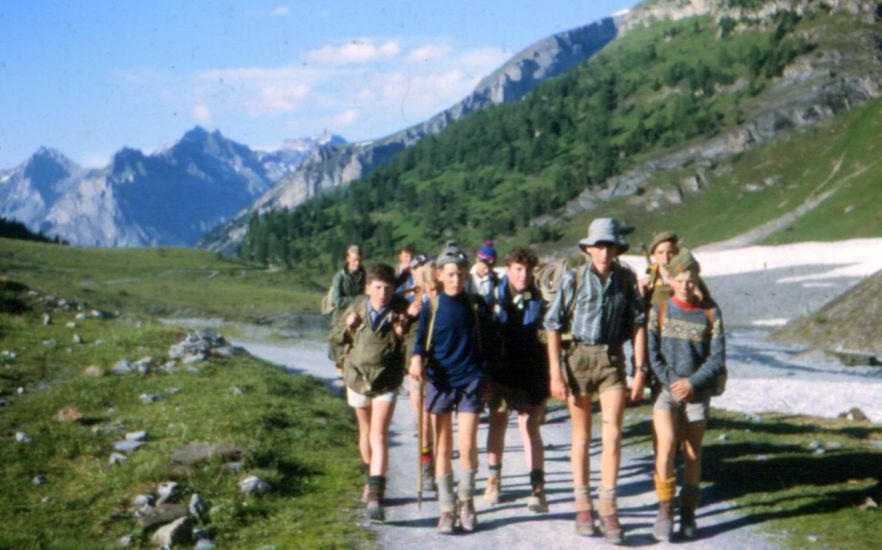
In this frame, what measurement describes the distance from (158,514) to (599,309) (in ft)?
17.7

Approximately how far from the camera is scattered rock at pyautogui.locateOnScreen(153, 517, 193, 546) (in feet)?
29.8

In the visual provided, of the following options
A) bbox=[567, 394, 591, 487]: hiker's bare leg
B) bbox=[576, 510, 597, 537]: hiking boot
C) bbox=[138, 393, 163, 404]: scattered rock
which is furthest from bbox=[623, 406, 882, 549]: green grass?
bbox=[138, 393, 163, 404]: scattered rock

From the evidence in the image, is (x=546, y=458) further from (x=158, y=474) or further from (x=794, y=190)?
(x=794, y=190)

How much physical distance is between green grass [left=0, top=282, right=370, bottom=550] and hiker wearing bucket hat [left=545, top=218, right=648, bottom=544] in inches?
97.4

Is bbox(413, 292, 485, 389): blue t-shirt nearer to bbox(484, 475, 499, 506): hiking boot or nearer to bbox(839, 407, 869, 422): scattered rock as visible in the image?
bbox(484, 475, 499, 506): hiking boot

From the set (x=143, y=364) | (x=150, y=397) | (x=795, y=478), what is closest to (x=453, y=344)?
(x=795, y=478)

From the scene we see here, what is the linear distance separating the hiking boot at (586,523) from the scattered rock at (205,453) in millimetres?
5408

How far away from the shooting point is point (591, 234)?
884 cm

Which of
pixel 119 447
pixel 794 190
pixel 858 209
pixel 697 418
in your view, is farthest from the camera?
pixel 794 190

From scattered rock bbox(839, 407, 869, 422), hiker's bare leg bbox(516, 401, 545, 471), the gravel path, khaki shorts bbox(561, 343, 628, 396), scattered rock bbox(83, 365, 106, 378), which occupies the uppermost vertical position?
khaki shorts bbox(561, 343, 628, 396)

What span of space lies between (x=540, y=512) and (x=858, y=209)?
141529 millimetres

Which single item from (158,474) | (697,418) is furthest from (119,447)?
(697,418)

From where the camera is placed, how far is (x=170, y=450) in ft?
41.5

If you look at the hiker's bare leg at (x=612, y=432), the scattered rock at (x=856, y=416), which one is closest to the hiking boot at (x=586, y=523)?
the hiker's bare leg at (x=612, y=432)
